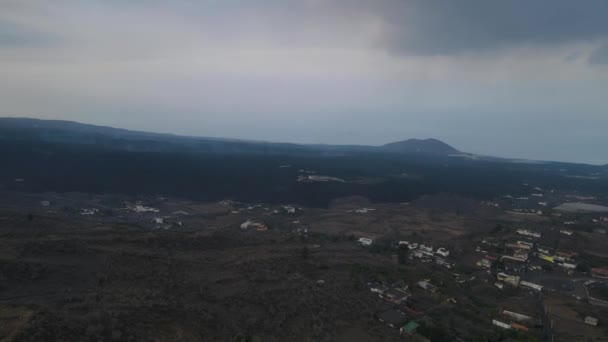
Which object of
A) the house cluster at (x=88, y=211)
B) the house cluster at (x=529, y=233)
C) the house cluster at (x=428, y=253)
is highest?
the house cluster at (x=529, y=233)

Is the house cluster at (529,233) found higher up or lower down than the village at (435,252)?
higher up

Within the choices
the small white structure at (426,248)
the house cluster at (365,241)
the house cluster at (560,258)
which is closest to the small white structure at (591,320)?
the house cluster at (560,258)

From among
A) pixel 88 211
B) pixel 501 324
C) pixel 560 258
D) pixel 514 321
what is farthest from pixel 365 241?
A: pixel 88 211

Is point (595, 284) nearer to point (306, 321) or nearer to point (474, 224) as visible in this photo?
point (474, 224)

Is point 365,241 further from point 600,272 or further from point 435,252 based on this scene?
point 600,272

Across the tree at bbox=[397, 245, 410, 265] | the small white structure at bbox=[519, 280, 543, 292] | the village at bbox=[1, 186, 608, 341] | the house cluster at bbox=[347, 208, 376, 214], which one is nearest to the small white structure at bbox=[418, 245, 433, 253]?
the village at bbox=[1, 186, 608, 341]

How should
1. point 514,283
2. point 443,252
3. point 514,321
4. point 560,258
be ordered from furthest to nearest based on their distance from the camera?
point 443,252 → point 560,258 → point 514,283 → point 514,321

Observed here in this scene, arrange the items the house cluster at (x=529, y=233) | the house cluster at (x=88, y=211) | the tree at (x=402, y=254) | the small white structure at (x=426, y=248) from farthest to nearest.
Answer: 1. the house cluster at (x=88, y=211)
2. the house cluster at (x=529, y=233)
3. the small white structure at (x=426, y=248)
4. the tree at (x=402, y=254)

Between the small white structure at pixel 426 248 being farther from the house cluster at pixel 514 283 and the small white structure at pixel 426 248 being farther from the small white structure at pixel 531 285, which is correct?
the small white structure at pixel 531 285

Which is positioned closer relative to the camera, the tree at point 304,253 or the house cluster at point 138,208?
the tree at point 304,253

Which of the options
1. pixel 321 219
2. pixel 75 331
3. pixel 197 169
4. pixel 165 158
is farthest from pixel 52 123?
pixel 75 331

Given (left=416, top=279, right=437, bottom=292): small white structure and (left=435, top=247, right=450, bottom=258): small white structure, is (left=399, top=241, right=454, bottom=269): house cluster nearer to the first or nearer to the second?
(left=435, top=247, right=450, bottom=258): small white structure
